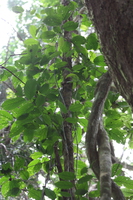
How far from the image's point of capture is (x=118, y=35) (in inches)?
21.5

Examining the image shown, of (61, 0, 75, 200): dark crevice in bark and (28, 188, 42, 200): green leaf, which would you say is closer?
(28, 188, 42, 200): green leaf

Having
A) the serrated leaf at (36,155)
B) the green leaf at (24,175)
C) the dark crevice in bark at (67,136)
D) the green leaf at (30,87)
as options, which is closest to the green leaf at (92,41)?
the dark crevice in bark at (67,136)

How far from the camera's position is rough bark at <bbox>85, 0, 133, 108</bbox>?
518 millimetres

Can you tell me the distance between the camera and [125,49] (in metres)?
0.52

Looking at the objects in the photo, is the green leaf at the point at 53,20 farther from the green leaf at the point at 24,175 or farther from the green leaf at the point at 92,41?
the green leaf at the point at 24,175

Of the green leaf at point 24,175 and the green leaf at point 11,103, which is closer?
the green leaf at point 11,103

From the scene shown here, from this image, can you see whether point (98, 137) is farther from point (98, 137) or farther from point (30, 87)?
point (30, 87)

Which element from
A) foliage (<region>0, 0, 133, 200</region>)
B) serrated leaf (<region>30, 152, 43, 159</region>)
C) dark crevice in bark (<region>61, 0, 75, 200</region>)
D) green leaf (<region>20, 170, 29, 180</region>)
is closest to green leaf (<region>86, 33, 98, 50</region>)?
foliage (<region>0, 0, 133, 200</region>)

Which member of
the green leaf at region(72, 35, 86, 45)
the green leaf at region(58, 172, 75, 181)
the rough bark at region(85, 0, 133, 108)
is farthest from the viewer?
the green leaf at region(72, 35, 86, 45)

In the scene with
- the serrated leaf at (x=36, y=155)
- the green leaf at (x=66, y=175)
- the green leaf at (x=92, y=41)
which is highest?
the green leaf at (x=92, y=41)

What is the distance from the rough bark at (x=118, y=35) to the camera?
20.4 inches

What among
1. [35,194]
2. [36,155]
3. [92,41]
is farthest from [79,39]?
[35,194]

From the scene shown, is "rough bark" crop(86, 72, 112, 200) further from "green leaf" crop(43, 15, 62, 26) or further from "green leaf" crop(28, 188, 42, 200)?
"green leaf" crop(43, 15, 62, 26)

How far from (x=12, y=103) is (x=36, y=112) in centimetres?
12
